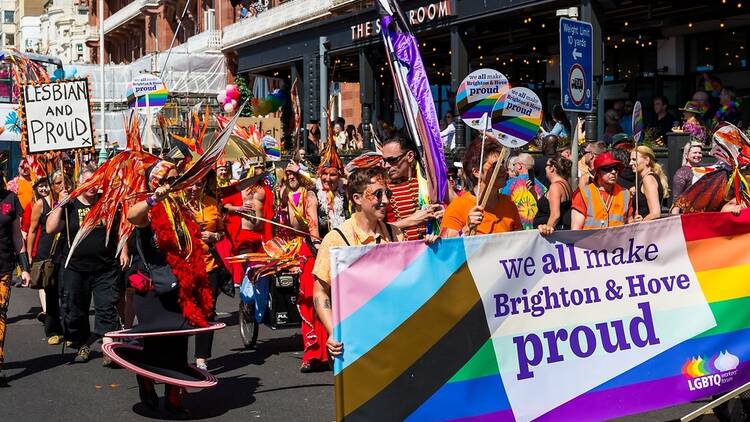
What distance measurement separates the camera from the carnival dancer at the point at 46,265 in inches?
431

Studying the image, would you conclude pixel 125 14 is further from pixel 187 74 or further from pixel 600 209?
pixel 600 209

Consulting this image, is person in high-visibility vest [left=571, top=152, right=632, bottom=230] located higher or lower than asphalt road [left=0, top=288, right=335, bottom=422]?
higher

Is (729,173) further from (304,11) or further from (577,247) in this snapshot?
(304,11)

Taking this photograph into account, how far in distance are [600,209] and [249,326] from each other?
12.8ft

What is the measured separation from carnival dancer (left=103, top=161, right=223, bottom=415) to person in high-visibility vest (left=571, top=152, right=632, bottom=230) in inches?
110

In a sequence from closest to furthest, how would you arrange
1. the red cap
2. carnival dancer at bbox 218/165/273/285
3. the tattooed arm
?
the tattooed arm → the red cap → carnival dancer at bbox 218/165/273/285

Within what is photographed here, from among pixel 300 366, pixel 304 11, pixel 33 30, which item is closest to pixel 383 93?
pixel 304 11

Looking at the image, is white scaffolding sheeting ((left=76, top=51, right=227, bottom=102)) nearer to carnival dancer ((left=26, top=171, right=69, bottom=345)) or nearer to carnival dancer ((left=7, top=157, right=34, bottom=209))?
carnival dancer ((left=7, top=157, right=34, bottom=209))

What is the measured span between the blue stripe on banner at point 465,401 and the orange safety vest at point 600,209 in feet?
9.37

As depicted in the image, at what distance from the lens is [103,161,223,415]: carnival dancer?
7508 mm

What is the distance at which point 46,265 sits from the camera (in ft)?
36.1

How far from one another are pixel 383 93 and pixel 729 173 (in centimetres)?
2529

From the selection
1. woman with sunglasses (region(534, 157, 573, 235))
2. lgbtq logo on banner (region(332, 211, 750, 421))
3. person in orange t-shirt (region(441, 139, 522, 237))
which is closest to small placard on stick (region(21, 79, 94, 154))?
woman with sunglasses (region(534, 157, 573, 235))

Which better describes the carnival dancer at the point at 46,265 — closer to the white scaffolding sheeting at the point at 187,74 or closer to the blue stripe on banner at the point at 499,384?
the blue stripe on banner at the point at 499,384
